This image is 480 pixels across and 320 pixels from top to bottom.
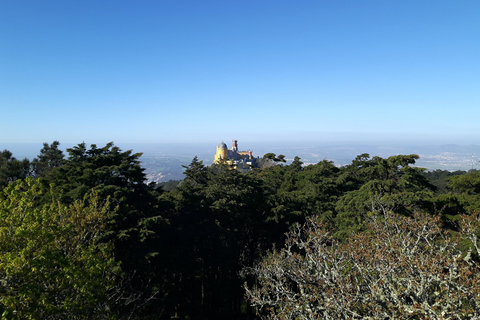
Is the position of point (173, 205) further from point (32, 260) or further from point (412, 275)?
point (412, 275)

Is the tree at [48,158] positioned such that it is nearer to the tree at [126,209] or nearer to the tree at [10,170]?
the tree at [10,170]

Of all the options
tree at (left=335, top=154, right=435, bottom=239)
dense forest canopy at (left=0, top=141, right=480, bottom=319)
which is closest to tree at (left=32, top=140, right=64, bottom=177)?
dense forest canopy at (left=0, top=141, right=480, bottom=319)

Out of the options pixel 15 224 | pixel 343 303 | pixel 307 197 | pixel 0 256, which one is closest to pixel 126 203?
pixel 15 224

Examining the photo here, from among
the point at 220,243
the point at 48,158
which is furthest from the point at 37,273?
the point at 48,158

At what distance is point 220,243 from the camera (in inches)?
671

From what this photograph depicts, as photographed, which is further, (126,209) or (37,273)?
(126,209)

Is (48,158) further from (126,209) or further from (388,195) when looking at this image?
(388,195)

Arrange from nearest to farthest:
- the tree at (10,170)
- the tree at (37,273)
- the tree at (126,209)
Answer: the tree at (37,273), the tree at (126,209), the tree at (10,170)

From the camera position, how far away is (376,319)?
5508 mm

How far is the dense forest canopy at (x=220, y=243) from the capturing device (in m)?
6.11

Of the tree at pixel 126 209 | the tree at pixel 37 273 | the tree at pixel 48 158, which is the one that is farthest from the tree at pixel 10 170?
the tree at pixel 37 273

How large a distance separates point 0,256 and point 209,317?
1383 centimetres

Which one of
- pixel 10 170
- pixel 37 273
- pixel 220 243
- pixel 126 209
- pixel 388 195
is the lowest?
pixel 220 243

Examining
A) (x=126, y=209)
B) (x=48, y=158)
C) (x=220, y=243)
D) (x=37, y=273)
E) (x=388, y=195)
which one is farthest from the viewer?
(x=48, y=158)
